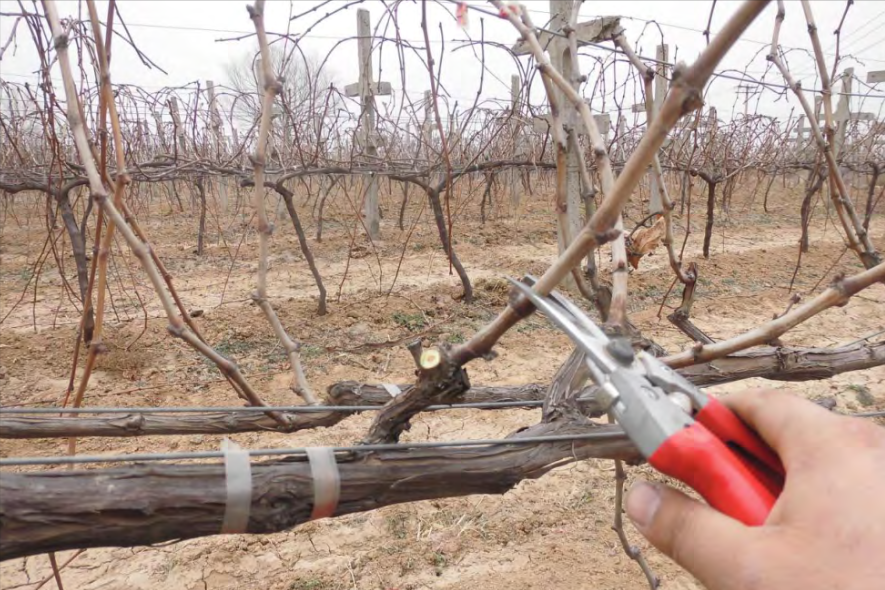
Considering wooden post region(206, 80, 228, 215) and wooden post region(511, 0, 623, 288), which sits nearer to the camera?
wooden post region(511, 0, 623, 288)

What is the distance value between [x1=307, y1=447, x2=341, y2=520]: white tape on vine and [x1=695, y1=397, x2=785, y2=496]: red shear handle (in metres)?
0.52

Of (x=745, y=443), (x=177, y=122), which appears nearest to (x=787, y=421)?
(x=745, y=443)

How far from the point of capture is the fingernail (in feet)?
2.11

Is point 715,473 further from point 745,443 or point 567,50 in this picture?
point 567,50

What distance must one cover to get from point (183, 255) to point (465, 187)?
9.28m

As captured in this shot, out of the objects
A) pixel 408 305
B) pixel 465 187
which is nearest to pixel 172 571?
pixel 408 305

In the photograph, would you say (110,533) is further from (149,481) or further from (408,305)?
(408,305)

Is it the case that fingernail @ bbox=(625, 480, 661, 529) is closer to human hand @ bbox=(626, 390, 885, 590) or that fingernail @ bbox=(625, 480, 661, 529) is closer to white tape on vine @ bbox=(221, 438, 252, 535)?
human hand @ bbox=(626, 390, 885, 590)

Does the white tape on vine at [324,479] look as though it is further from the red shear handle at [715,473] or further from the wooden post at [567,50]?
the wooden post at [567,50]

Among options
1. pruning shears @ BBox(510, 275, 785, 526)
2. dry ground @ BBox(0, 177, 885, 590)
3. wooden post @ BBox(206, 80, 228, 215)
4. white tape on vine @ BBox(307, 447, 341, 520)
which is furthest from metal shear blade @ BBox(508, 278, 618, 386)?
wooden post @ BBox(206, 80, 228, 215)

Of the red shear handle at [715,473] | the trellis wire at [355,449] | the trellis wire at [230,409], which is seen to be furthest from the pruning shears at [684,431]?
the trellis wire at [230,409]

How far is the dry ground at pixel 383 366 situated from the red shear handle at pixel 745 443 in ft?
5.09

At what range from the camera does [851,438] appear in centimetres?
55

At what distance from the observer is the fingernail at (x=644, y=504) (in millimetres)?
645
